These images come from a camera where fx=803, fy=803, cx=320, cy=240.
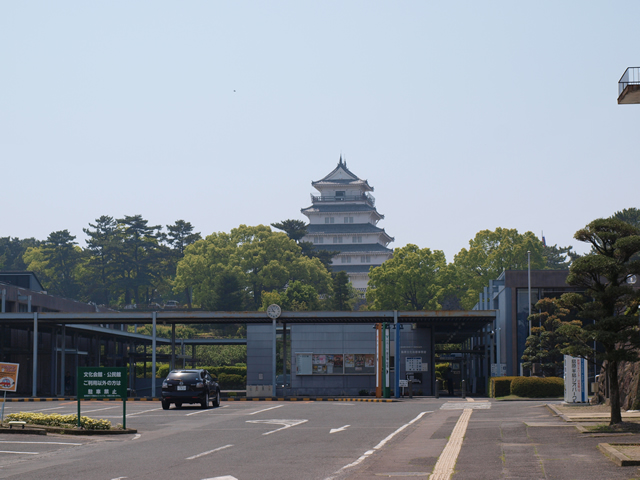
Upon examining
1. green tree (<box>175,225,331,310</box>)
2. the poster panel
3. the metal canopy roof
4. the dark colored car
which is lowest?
the dark colored car

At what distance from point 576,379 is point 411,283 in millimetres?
61073

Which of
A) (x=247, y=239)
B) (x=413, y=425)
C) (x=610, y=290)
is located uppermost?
(x=247, y=239)

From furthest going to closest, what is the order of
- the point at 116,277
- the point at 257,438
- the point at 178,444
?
the point at 116,277
the point at 257,438
the point at 178,444

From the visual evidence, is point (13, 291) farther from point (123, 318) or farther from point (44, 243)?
point (44, 243)

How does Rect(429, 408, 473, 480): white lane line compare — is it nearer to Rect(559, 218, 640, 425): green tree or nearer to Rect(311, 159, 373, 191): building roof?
Rect(559, 218, 640, 425): green tree

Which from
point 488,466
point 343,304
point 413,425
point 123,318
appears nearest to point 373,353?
point 123,318

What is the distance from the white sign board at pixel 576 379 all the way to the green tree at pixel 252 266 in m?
73.6

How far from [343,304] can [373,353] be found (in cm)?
5130

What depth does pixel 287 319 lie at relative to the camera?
43.4m

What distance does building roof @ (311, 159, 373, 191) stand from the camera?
466 feet

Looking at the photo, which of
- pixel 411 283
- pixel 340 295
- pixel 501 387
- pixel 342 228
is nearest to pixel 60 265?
pixel 342 228

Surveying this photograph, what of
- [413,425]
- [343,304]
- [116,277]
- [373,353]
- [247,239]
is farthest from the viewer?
[116,277]

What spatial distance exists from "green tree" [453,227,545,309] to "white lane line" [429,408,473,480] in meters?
69.2

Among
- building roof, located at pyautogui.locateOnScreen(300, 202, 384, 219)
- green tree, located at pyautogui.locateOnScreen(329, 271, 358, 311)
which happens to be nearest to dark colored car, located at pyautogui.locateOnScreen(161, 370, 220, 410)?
green tree, located at pyautogui.locateOnScreen(329, 271, 358, 311)
